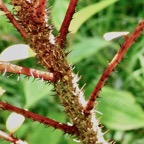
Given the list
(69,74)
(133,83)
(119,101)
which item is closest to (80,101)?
(69,74)

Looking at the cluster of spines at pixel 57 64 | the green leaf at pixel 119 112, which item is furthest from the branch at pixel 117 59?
the green leaf at pixel 119 112

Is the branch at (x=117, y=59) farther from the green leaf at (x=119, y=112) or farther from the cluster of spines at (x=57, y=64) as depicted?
the green leaf at (x=119, y=112)

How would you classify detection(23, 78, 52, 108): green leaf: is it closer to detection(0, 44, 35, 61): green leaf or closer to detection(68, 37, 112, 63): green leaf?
detection(68, 37, 112, 63): green leaf

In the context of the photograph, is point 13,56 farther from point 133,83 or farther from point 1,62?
point 133,83

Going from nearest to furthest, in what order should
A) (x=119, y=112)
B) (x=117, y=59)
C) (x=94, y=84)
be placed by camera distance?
1. (x=117, y=59)
2. (x=119, y=112)
3. (x=94, y=84)

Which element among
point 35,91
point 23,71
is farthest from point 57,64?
point 35,91

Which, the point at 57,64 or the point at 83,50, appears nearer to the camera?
the point at 57,64

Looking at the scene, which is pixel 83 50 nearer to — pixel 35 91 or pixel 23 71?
pixel 35 91
